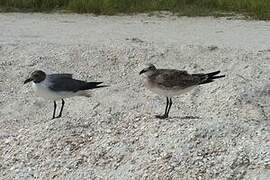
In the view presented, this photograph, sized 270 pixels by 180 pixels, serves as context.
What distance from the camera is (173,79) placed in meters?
9.37

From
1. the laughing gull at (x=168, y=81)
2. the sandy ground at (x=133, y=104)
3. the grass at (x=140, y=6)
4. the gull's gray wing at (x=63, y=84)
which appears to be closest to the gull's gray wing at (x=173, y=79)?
the laughing gull at (x=168, y=81)

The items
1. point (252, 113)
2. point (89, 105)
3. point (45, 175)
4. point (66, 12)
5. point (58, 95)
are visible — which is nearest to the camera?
point (45, 175)

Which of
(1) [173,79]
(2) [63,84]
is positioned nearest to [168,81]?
(1) [173,79]

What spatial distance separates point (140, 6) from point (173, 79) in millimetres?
11491

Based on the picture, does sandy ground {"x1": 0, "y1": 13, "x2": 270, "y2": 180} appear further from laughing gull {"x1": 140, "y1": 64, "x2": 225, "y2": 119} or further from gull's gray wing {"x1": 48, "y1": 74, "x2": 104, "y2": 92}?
gull's gray wing {"x1": 48, "y1": 74, "x2": 104, "y2": 92}

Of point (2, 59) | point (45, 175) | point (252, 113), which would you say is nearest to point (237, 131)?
point (45, 175)

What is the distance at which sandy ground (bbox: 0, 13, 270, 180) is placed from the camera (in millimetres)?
8016

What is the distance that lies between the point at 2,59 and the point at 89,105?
2.75 m

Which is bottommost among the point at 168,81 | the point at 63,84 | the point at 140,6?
the point at 140,6

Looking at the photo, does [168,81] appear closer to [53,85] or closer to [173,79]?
[173,79]

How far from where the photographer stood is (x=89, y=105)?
1277 cm

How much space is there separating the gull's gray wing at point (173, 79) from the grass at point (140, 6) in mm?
10523

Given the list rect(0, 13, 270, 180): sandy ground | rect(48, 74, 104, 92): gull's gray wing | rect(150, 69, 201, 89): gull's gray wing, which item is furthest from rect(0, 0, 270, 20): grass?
rect(150, 69, 201, 89): gull's gray wing

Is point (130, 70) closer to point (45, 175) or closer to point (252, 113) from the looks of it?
point (252, 113)
